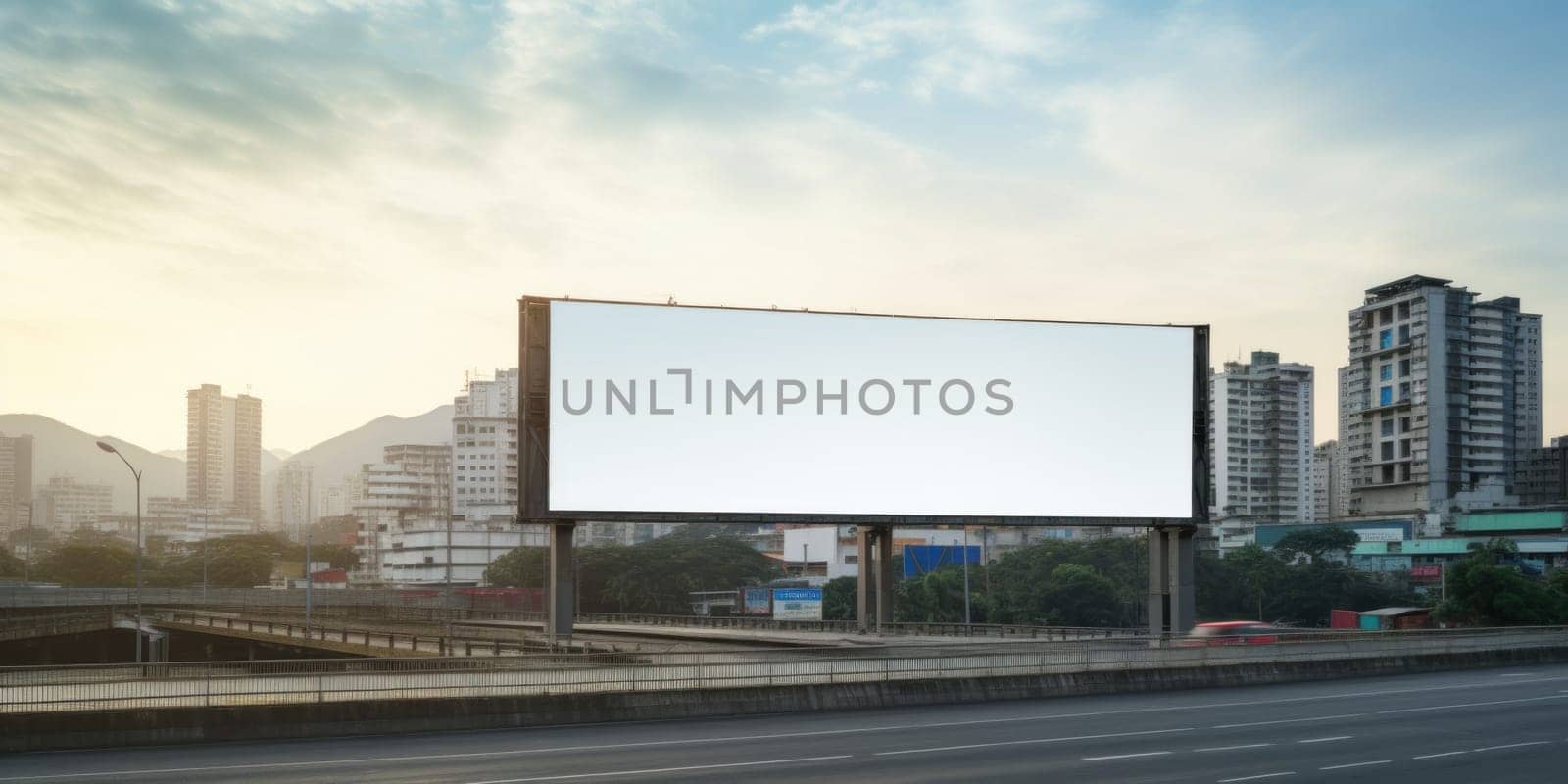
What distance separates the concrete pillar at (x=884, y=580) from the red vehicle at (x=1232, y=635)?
1268cm

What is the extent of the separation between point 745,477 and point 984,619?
74.0 metres

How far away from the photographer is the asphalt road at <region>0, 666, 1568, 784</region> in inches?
807

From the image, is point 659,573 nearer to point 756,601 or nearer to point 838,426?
point 756,601

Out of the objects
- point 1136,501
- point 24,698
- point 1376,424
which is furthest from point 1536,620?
point 1376,424

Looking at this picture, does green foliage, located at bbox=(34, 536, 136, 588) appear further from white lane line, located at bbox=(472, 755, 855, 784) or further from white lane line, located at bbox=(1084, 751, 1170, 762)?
white lane line, located at bbox=(1084, 751, 1170, 762)

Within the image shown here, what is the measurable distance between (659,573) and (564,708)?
377 ft

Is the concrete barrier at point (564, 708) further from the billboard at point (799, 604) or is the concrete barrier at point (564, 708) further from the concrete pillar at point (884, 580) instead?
the billboard at point (799, 604)

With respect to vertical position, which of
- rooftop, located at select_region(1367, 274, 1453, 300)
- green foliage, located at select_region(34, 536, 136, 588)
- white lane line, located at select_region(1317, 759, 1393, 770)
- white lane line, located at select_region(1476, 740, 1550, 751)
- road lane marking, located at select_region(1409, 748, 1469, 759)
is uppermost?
rooftop, located at select_region(1367, 274, 1453, 300)

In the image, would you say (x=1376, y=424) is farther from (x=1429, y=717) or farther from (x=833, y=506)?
(x=1429, y=717)

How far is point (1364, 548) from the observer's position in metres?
156

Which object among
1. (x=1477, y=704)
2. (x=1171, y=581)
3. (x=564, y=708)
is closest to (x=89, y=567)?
(x=1171, y=581)

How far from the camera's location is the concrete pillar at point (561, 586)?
4497 cm

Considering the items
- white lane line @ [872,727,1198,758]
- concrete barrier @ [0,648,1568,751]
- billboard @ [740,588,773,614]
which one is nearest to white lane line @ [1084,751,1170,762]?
white lane line @ [872,727,1198,758]

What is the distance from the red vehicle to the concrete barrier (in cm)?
591
